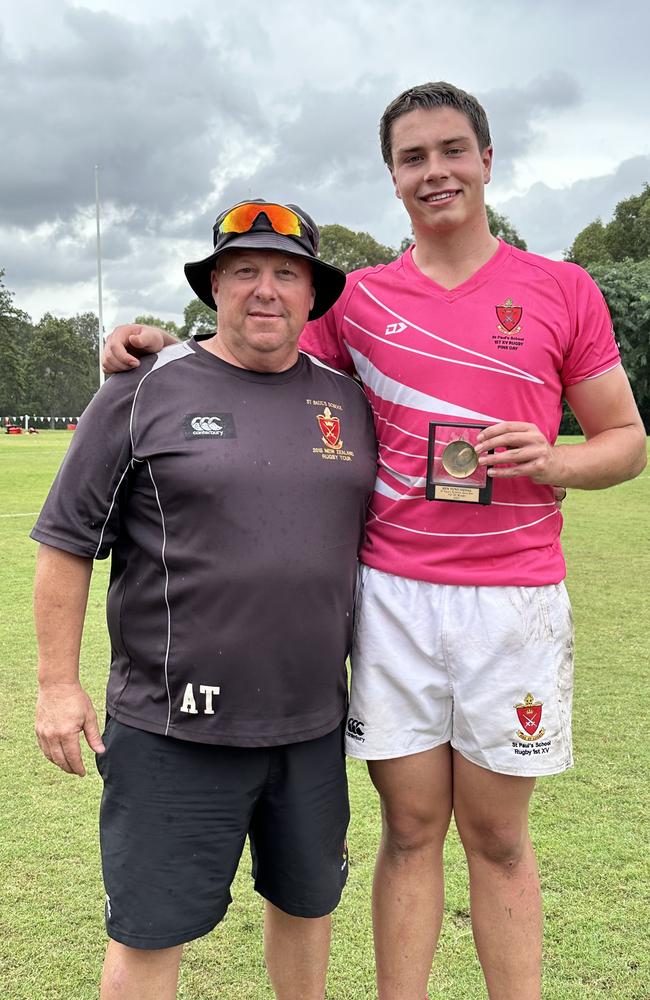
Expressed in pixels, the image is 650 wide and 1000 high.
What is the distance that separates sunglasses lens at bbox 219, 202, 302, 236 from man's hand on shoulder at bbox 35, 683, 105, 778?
130 centimetres

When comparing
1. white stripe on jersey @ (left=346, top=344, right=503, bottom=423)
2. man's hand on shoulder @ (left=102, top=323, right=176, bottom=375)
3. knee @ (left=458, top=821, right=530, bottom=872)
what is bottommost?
knee @ (left=458, top=821, right=530, bottom=872)

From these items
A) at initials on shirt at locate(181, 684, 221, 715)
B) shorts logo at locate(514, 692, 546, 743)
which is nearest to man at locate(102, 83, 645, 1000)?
shorts logo at locate(514, 692, 546, 743)

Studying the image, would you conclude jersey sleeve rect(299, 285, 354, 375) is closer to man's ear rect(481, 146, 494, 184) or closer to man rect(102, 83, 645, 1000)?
man rect(102, 83, 645, 1000)

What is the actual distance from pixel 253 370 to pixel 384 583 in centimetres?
70

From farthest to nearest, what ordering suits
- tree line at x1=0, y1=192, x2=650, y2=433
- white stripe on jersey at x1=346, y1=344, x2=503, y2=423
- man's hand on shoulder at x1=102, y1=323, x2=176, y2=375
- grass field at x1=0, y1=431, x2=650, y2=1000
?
tree line at x1=0, y1=192, x2=650, y2=433 → grass field at x1=0, y1=431, x2=650, y2=1000 → white stripe on jersey at x1=346, y1=344, x2=503, y2=423 → man's hand on shoulder at x1=102, y1=323, x2=176, y2=375

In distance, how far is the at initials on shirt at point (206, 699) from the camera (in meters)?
2.23

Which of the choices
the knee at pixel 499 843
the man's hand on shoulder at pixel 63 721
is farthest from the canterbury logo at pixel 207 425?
the knee at pixel 499 843

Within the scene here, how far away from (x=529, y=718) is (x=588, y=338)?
1072 mm

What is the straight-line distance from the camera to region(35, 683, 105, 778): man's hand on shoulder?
2.32m

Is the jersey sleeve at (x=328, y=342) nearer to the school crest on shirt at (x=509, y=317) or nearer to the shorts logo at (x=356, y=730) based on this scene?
the school crest on shirt at (x=509, y=317)

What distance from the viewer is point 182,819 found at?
2238 millimetres

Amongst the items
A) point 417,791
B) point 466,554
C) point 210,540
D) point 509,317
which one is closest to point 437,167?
point 509,317

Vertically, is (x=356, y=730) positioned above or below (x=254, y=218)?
below

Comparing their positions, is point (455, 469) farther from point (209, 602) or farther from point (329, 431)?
point (209, 602)
